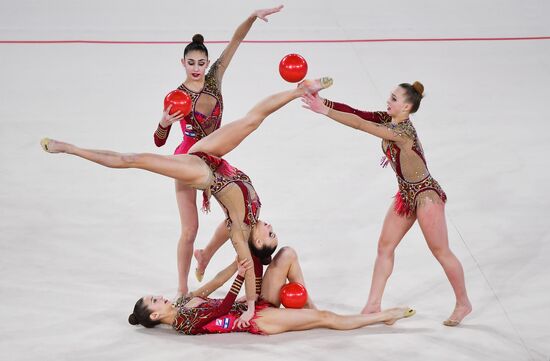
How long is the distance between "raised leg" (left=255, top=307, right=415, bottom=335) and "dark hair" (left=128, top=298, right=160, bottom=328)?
57 centimetres

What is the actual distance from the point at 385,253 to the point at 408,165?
555 millimetres

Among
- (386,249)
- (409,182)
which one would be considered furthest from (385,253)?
(409,182)

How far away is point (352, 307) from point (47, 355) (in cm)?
173

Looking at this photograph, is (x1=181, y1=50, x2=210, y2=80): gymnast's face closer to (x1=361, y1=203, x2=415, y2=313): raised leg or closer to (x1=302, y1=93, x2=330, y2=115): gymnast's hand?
(x1=302, y1=93, x2=330, y2=115): gymnast's hand

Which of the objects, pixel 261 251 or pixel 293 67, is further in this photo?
pixel 261 251

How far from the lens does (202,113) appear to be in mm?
5242

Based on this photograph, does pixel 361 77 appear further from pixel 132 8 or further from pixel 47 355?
pixel 47 355

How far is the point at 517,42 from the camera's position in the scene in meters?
9.55

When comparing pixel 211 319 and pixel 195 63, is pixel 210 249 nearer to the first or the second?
pixel 211 319

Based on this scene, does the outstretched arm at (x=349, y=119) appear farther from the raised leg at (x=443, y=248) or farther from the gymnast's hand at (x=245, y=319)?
the gymnast's hand at (x=245, y=319)

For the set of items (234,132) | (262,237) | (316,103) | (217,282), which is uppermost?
(316,103)

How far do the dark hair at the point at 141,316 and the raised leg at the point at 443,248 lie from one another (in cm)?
153

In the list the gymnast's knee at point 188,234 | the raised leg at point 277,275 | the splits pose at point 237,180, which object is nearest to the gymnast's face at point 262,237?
the splits pose at point 237,180

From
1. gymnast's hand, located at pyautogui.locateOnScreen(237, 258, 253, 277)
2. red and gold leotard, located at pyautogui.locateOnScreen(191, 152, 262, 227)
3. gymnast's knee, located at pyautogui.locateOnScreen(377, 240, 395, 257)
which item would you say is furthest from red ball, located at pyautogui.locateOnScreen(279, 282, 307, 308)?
gymnast's knee, located at pyautogui.locateOnScreen(377, 240, 395, 257)
